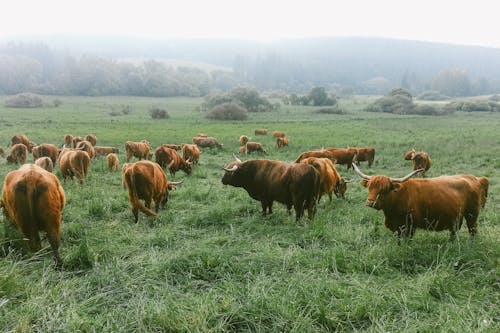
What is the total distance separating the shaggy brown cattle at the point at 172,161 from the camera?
1410cm

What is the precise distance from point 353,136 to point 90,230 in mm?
24320

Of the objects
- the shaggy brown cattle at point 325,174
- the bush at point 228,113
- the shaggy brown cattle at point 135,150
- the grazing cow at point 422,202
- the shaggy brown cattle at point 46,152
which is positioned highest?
the grazing cow at point 422,202

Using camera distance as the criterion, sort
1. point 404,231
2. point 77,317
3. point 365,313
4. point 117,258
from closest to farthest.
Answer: point 77,317 < point 365,313 < point 117,258 < point 404,231

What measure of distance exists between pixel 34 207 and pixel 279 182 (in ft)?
15.1

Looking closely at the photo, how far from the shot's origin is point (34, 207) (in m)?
5.04

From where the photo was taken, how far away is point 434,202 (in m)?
6.11

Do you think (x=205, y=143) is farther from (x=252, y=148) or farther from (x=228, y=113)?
(x=228, y=113)

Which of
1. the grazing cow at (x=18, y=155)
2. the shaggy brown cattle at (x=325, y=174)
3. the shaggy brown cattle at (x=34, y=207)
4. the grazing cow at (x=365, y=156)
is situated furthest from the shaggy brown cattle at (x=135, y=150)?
the shaggy brown cattle at (x=34, y=207)

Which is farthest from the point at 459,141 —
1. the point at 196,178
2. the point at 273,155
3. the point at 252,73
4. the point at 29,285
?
the point at 252,73

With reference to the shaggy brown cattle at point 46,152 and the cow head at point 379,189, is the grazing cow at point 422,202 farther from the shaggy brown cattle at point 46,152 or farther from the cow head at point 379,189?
the shaggy brown cattle at point 46,152

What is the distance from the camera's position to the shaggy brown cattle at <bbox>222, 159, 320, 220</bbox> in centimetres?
789

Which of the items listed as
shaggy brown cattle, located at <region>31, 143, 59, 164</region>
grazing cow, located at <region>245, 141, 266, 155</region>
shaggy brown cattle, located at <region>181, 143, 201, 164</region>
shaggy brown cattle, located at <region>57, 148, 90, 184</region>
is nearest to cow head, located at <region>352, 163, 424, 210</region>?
shaggy brown cattle, located at <region>57, 148, 90, 184</region>

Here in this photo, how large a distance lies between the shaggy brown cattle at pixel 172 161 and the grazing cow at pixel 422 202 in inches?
357

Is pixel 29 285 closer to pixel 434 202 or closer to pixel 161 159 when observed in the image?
pixel 434 202
